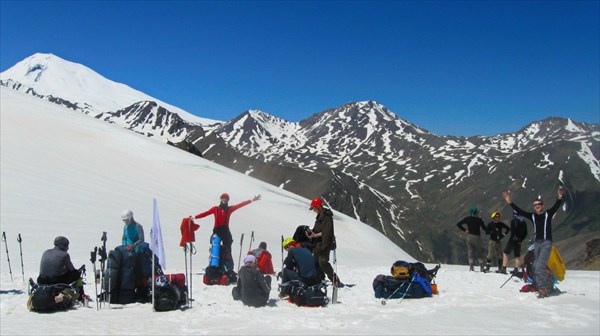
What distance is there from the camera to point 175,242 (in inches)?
786

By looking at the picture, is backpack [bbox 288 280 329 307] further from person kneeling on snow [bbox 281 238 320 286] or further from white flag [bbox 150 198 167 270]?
white flag [bbox 150 198 167 270]

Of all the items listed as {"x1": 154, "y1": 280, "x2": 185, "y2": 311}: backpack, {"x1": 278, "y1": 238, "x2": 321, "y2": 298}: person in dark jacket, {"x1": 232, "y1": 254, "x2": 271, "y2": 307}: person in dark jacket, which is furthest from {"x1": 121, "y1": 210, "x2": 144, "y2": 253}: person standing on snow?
{"x1": 278, "y1": 238, "x2": 321, "y2": 298}: person in dark jacket

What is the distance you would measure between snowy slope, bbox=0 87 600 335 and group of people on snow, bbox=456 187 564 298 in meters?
0.60

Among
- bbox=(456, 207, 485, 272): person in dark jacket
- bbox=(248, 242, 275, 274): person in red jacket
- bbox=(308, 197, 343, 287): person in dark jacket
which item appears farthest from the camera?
bbox=(456, 207, 485, 272): person in dark jacket

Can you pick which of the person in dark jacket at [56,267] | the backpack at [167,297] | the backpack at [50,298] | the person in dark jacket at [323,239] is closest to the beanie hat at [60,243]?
the person in dark jacket at [56,267]

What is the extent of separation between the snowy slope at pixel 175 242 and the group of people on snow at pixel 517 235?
0.60 metres

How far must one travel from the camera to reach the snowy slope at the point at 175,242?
28.5 ft

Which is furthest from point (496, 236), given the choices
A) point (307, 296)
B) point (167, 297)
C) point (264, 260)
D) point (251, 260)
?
point (167, 297)

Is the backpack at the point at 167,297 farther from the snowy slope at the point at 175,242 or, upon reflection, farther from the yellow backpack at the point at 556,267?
the yellow backpack at the point at 556,267

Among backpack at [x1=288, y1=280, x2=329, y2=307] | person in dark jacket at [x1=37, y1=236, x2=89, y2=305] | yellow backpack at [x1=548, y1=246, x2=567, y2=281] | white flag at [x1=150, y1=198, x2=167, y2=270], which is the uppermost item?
white flag at [x1=150, y1=198, x2=167, y2=270]

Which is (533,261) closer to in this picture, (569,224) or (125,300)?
(125,300)

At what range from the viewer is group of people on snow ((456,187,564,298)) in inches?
456

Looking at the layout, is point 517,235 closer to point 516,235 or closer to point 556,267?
point 516,235

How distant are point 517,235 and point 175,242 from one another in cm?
1145
